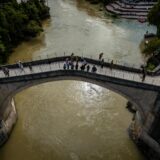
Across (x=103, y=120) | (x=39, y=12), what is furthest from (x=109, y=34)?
(x=103, y=120)

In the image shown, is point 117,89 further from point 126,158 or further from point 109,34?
point 109,34

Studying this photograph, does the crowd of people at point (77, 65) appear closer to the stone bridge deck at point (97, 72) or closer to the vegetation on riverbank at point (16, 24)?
the stone bridge deck at point (97, 72)

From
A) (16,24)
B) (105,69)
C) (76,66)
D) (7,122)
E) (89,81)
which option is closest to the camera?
(76,66)

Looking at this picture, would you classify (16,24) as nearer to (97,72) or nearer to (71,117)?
(71,117)

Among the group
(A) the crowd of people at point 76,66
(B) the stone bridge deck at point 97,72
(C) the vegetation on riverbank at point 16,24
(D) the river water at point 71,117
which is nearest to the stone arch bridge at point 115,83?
(B) the stone bridge deck at point 97,72

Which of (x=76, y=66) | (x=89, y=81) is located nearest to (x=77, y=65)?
(x=76, y=66)

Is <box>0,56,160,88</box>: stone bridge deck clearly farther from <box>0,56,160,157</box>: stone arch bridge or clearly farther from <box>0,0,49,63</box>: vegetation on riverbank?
<box>0,0,49,63</box>: vegetation on riverbank

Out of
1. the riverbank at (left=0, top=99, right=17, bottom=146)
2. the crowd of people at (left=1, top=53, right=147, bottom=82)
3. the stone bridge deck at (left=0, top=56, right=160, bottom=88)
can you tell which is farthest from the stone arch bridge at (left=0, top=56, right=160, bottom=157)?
the crowd of people at (left=1, top=53, right=147, bottom=82)
